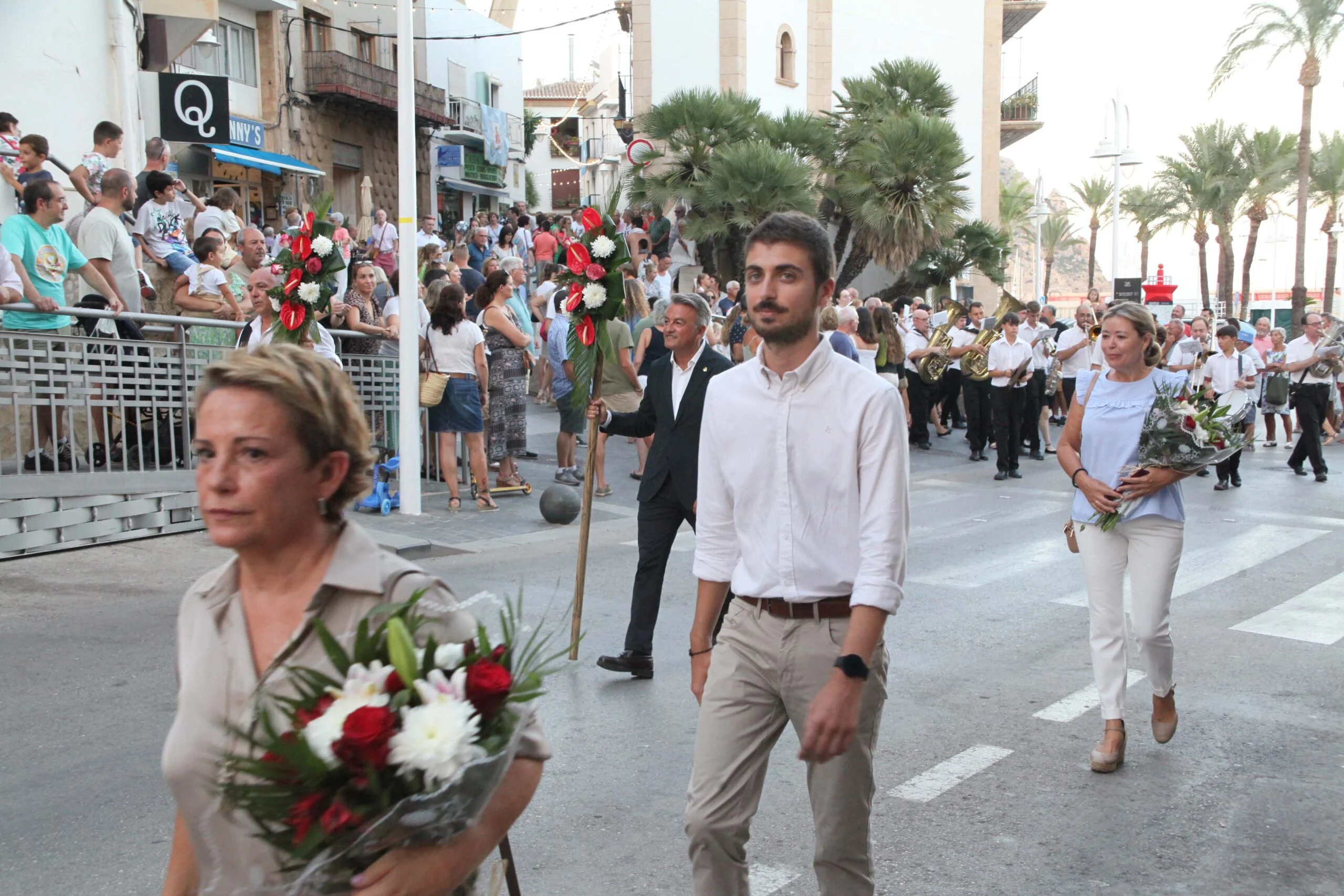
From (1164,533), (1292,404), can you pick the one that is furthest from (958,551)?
(1292,404)

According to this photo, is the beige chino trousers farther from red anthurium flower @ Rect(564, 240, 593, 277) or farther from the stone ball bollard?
the stone ball bollard

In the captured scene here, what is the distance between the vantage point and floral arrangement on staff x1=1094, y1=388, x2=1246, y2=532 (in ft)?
18.7

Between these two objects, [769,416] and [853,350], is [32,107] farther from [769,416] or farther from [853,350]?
[769,416]

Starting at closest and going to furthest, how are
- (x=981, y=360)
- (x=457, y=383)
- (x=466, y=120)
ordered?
(x=457, y=383) < (x=981, y=360) < (x=466, y=120)

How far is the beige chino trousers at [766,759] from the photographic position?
333 centimetres

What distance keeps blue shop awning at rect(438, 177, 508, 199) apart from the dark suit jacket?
143ft

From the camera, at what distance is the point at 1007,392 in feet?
56.2

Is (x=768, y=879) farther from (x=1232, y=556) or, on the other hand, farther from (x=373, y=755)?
(x=1232, y=556)

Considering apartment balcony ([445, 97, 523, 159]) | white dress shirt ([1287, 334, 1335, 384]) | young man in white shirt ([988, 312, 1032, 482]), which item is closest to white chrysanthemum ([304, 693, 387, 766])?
young man in white shirt ([988, 312, 1032, 482])

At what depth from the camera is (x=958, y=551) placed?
37.4 ft

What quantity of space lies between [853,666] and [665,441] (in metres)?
3.55

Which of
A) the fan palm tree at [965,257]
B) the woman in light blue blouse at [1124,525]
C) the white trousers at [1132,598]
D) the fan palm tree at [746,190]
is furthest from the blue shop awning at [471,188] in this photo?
the white trousers at [1132,598]

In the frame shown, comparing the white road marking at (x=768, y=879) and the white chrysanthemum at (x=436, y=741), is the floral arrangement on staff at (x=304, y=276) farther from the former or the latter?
the white chrysanthemum at (x=436, y=741)

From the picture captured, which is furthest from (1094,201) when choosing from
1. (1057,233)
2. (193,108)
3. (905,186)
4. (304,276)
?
(304,276)
